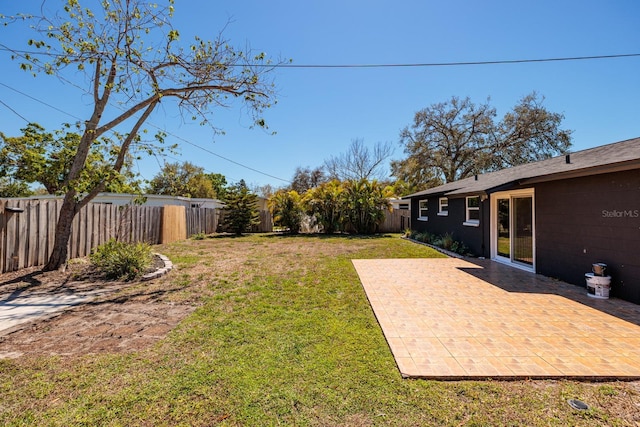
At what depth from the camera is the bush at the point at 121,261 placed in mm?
6164

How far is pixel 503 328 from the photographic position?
12.2 ft

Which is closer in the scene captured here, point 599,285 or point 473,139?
point 599,285

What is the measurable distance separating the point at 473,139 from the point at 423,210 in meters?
14.2

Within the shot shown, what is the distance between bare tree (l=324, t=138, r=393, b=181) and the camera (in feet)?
97.9

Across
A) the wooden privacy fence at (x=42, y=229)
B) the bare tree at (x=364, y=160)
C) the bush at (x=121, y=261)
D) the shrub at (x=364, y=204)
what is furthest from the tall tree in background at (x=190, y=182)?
the bush at (x=121, y=261)

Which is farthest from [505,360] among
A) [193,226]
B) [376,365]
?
[193,226]

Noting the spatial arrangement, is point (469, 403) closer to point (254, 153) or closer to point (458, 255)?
point (458, 255)

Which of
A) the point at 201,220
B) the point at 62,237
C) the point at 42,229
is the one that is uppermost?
the point at 201,220

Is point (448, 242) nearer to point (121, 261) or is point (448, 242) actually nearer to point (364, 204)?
point (364, 204)

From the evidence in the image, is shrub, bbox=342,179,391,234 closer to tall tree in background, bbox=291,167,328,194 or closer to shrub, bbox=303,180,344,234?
shrub, bbox=303,180,344,234

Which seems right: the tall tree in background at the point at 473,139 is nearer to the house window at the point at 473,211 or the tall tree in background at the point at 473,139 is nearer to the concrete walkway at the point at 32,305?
the house window at the point at 473,211

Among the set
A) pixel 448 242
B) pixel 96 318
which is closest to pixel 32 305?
pixel 96 318

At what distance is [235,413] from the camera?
211 cm

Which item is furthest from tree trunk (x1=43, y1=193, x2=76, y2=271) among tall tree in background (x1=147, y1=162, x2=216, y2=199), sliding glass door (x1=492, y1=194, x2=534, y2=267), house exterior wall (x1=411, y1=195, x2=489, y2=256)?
tall tree in background (x1=147, y1=162, x2=216, y2=199)
